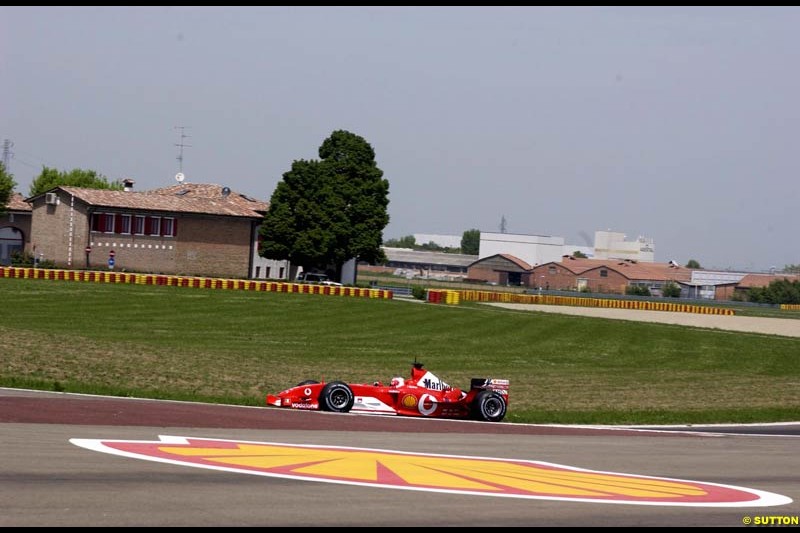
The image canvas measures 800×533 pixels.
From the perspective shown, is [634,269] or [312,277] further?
[634,269]

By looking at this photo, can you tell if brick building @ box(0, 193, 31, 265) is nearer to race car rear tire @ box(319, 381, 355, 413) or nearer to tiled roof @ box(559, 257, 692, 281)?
race car rear tire @ box(319, 381, 355, 413)

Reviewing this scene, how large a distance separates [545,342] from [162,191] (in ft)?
179

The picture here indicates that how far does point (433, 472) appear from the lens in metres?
13.1

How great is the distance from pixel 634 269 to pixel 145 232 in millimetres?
82382

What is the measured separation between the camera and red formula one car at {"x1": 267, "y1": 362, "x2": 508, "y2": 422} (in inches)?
819

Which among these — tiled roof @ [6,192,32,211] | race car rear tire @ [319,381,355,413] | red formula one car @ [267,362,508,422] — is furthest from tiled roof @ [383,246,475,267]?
race car rear tire @ [319,381,355,413]

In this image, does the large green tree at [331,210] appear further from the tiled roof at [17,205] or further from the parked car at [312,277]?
the tiled roof at [17,205]

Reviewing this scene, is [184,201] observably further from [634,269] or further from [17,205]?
[634,269]

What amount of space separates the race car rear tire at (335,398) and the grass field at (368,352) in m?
2.39

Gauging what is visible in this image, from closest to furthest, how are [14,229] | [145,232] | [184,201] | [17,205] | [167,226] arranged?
[145,232], [167,226], [184,201], [14,229], [17,205]

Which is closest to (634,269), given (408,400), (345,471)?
(408,400)

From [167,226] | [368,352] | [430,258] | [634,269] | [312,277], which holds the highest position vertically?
[430,258]

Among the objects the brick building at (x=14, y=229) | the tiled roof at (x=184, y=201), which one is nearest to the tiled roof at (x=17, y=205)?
the brick building at (x=14, y=229)

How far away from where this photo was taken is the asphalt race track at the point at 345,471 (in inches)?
395
